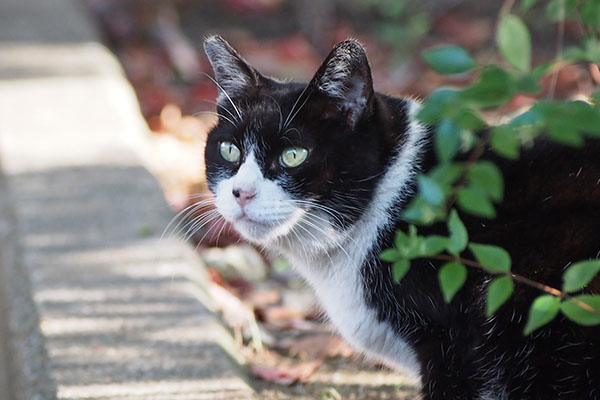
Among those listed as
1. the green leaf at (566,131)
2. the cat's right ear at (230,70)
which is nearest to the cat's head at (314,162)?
the cat's right ear at (230,70)

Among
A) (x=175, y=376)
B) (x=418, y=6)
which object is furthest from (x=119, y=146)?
(x=418, y=6)

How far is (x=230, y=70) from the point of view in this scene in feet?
7.45

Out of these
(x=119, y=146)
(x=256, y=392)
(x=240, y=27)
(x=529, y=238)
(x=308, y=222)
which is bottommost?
Answer: (x=240, y=27)

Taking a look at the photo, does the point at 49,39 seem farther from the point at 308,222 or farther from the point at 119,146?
the point at 308,222

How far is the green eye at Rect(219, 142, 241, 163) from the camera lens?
2162 mm

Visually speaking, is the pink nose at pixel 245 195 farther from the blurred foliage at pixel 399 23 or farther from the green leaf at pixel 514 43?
the blurred foliage at pixel 399 23

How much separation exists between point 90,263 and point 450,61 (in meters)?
1.95

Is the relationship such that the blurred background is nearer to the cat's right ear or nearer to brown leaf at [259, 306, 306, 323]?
brown leaf at [259, 306, 306, 323]

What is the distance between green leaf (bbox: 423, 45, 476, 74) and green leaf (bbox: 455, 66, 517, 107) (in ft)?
0.20

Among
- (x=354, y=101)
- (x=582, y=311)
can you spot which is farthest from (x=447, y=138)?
(x=354, y=101)

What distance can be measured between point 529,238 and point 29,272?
1.71 meters

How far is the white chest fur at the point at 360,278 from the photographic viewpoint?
6.72 feet

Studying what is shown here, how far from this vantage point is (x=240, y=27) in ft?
20.3

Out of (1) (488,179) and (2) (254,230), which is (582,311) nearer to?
(1) (488,179)
